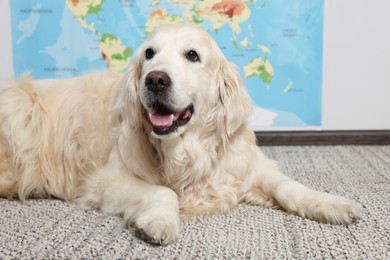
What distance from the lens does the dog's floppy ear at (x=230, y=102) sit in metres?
1.69

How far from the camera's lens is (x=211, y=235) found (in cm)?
140

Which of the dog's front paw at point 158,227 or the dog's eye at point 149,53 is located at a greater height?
the dog's eye at point 149,53

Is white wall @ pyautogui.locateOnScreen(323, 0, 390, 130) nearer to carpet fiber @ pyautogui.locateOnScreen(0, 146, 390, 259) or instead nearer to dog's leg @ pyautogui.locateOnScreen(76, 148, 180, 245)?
carpet fiber @ pyautogui.locateOnScreen(0, 146, 390, 259)

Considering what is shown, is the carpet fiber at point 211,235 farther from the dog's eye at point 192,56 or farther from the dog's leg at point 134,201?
the dog's eye at point 192,56

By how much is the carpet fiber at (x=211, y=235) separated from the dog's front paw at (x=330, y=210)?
27 mm

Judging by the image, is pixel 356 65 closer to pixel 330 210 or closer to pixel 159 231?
pixel 330 210

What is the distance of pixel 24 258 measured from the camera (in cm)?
124

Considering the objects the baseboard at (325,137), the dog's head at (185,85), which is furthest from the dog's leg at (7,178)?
the baseboard at (325,137)

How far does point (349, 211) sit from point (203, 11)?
1.75 metres

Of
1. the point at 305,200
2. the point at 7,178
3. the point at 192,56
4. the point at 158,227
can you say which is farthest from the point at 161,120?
the point at 7,178

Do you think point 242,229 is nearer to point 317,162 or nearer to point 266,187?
point 266,187

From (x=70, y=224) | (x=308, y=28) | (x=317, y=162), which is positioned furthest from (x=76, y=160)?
(x=308, y=28)

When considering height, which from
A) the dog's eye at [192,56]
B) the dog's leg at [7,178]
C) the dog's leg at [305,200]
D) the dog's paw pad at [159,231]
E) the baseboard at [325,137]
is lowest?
the baseboard at [325,137]

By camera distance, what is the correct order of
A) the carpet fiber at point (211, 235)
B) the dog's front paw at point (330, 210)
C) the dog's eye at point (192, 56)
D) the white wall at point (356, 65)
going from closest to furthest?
the carpet fiber at point (211, 235) → the dog's front paw at point (330, 210) → the dog's eye at point (192, 56) → the white wall at point (356, 65)
